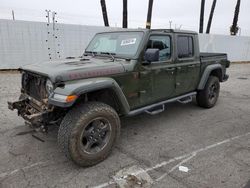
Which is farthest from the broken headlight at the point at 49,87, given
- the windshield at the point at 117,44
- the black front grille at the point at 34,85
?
the windshield at the point at 117,44

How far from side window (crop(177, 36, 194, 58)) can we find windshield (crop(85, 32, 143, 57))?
113cm

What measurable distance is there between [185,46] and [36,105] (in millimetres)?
3275

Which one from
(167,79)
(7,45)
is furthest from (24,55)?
(167,79)

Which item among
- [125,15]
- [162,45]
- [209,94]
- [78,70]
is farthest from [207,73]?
[125,15]

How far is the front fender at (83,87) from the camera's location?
9.36 ft

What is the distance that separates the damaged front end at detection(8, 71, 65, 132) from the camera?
3.15m

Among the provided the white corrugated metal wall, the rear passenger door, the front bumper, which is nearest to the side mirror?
the rear passenger door

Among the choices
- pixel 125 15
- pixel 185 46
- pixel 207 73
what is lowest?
pixel 207 73

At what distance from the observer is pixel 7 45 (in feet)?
34.0

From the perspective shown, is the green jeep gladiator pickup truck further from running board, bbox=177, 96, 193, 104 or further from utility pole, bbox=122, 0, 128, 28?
utility pole, bbox=122, 0, 128, 28

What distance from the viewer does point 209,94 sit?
5.78 m

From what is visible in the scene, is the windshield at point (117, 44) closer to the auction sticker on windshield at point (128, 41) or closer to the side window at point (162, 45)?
the auction sticker on windshield at point (128, 41)

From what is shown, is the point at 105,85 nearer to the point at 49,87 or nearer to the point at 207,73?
the point at 49,87

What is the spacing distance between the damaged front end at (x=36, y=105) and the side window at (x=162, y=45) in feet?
6.52
